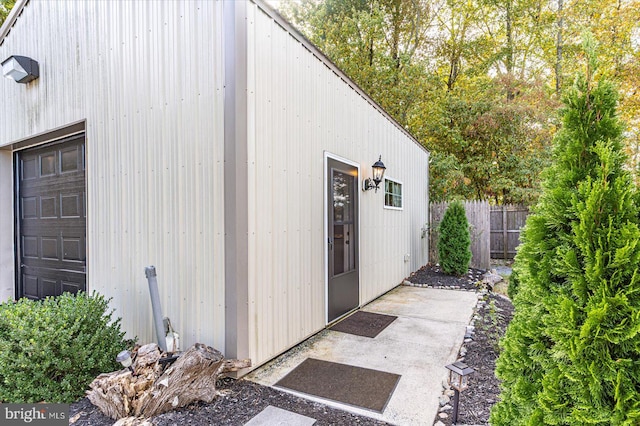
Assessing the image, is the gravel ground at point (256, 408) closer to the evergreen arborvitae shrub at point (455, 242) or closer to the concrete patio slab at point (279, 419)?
the concrete patio slab at point (279, 419)

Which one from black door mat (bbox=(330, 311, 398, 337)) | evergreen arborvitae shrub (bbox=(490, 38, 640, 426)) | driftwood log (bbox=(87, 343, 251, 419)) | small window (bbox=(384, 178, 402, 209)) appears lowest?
black door mat (bbox=(330, 311, 398, 337))

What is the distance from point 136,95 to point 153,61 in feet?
1.25

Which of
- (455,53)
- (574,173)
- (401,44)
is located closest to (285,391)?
(574,173)

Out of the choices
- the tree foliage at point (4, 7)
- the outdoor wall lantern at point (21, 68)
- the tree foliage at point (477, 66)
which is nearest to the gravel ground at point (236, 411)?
the outdoor wall lantern at point (21, 68)

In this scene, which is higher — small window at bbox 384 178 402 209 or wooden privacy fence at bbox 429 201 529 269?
small window at bbox 384 178 402 209

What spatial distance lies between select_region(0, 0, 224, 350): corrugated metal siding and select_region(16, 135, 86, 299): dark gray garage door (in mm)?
379

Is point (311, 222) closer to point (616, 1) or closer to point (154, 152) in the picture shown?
point (154, 152)

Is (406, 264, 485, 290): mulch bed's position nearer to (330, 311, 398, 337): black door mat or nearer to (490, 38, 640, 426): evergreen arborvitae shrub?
(330, 311, 398, 337): black door mat

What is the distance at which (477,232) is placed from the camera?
8.73 metres

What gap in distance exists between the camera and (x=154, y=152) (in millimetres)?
3191

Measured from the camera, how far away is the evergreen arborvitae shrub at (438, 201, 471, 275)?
7219 millimetres

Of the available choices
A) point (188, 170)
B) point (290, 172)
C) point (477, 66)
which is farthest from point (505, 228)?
point (188, 170)

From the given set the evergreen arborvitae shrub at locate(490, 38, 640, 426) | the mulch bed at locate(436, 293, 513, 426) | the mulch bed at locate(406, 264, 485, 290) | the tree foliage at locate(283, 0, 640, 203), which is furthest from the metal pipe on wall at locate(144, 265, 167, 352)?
the tree foliage at locate(283, 0, 640, 203)

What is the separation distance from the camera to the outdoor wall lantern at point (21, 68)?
4.19 m
